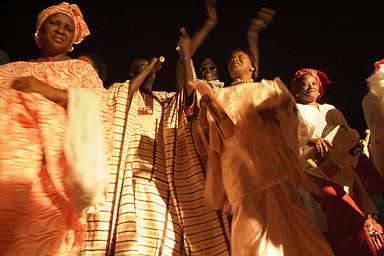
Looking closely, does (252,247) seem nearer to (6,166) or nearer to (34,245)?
(34,245)

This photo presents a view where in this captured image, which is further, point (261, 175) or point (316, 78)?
point (316, 78)

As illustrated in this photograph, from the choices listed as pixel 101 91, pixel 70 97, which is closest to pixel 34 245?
pixel 70 97

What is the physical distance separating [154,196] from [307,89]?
168cm

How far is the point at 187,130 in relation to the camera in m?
3.60

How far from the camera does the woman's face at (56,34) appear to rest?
2721 mm

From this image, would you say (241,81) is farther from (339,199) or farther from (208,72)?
(339,199)

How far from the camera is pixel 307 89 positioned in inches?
157

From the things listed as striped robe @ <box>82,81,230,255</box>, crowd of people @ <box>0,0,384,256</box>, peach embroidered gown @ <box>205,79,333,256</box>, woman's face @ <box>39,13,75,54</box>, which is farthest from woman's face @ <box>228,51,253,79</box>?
woman's face @ <box>39,13,75,54</box>

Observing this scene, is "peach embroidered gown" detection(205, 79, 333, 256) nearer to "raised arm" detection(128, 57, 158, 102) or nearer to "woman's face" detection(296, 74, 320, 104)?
"raised arm" detection(128, 57, 158, 102)

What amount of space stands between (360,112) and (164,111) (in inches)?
125

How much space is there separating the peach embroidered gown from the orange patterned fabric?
0.89 meters

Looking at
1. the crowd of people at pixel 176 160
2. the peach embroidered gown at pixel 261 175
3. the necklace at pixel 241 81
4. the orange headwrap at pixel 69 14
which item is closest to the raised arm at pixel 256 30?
the crowd of people at pixel 176 160

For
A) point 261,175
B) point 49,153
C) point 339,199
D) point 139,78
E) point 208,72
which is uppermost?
point 208,72

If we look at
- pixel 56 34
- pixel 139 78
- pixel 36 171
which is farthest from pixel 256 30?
pixel 36 171
